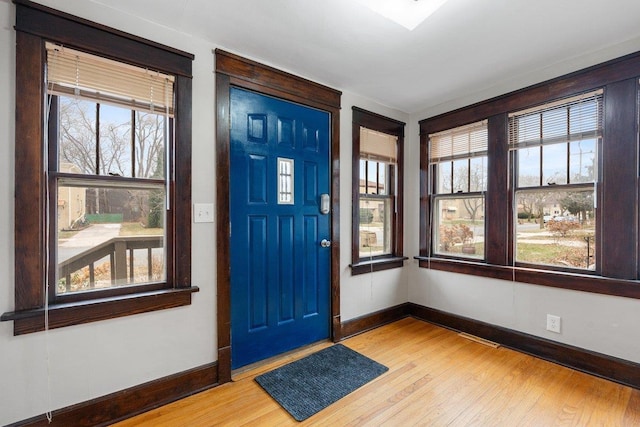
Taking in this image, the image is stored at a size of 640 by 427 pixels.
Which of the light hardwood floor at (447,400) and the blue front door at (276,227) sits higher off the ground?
the blue front door at (276,227)

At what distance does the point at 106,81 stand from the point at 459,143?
3.01 meters

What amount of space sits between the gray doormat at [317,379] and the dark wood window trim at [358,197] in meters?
0.83

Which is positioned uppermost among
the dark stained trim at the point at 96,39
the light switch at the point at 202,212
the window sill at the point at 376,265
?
the dark stained trim at the point at 96,39

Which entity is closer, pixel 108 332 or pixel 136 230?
pixel 108 332

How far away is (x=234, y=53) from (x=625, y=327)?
134 inches

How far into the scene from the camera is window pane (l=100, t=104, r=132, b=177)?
175 cm

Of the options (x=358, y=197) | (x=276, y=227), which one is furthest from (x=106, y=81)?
(x=358, y=197)

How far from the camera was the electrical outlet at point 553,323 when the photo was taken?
2357mm

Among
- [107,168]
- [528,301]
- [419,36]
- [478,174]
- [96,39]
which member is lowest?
[528,301]

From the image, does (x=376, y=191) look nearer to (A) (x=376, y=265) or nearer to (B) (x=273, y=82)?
(A) (x=376, y=265)

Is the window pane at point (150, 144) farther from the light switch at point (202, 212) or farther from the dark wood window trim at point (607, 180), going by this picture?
the dark wood window trim at point (607, 180)

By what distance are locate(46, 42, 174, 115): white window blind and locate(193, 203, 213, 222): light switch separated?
634 mm

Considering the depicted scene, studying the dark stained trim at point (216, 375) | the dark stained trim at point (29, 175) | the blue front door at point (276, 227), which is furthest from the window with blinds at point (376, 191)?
the dark stained trim at point (29, 175)

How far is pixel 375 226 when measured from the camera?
3.26 m
